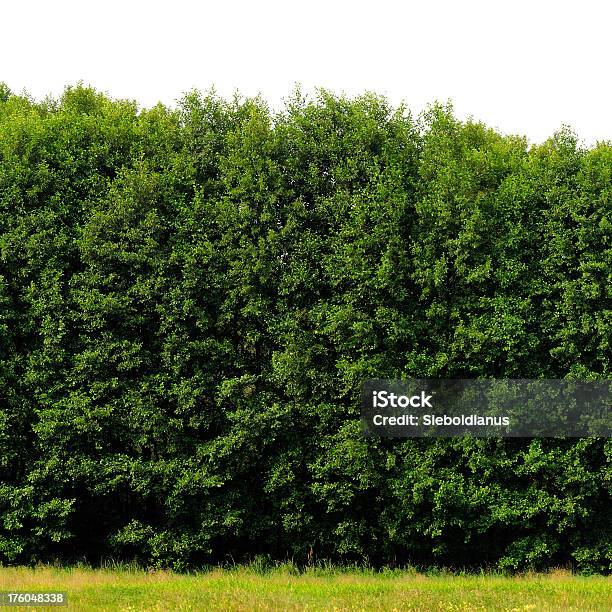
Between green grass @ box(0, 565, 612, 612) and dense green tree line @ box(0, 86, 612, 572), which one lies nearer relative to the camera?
green grass @ box(0, 565, 612, 612)

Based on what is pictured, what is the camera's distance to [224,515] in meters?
23.2

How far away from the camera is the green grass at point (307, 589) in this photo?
56.4ft

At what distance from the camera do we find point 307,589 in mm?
19422

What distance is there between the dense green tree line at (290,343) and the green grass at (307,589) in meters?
1.38

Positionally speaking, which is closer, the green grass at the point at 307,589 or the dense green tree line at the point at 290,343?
the green grass at the point at 307,589

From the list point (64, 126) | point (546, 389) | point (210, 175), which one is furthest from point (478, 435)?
point (64, 126)

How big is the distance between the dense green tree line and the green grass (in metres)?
1.38

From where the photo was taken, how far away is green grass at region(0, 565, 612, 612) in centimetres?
1719

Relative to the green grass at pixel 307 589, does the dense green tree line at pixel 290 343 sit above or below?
above

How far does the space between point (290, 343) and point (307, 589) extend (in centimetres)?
669

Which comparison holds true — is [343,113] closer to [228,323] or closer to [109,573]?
[228,323]

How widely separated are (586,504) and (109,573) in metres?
12.9

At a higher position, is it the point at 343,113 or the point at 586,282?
the point at 343,113

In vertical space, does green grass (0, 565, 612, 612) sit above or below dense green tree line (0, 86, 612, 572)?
below
